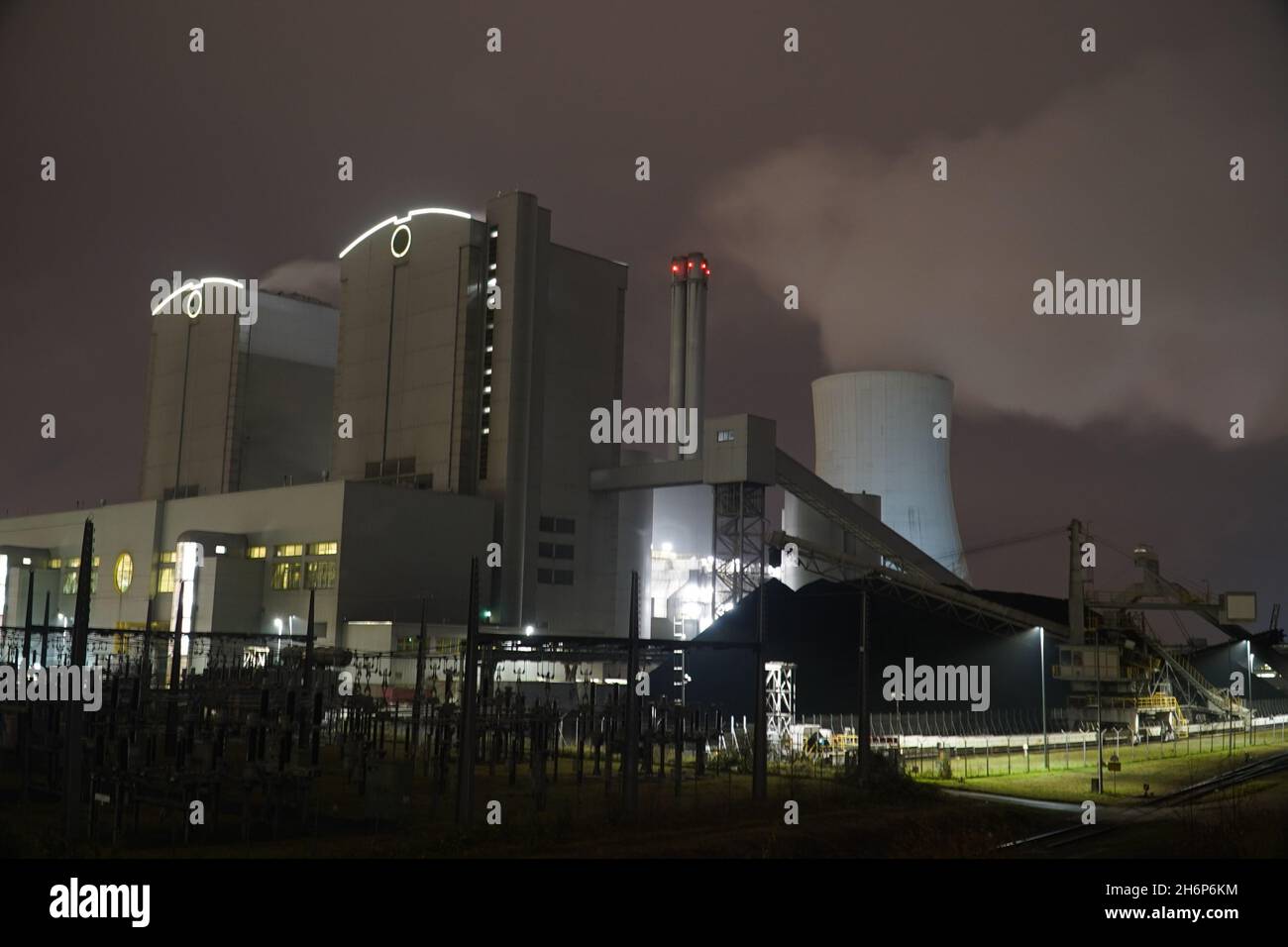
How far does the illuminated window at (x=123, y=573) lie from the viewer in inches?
2361

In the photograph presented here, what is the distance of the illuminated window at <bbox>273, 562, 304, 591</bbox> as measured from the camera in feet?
172

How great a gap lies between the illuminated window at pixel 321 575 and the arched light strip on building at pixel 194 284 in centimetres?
2217

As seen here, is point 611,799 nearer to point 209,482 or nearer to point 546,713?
point 546,713

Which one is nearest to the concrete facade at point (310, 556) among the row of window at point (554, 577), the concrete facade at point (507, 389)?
the concrete facade at point (507, 389)

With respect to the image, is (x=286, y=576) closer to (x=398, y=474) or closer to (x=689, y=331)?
(x=398, y=474)

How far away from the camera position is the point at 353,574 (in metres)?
50.7

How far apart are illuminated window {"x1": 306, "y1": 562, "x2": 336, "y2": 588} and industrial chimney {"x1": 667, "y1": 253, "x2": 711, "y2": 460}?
19096mm

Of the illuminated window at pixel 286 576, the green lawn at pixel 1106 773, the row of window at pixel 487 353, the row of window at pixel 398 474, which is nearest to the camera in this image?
the green lawn at pixel 1106 773

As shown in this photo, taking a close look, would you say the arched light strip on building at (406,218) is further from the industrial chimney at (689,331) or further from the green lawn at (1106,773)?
A: the green lawn at (1106,773)

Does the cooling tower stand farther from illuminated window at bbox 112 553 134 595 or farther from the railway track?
illuminated window at bbox 112 553 134 595

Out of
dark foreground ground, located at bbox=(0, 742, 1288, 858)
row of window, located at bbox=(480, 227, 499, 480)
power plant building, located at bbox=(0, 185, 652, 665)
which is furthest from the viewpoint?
row of window, located at bbox=(480, 227, 499, 480)

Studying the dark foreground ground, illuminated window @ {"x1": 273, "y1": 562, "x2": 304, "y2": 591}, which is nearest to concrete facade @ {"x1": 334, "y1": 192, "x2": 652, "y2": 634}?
illuminated window @ {"x1": 273, "y1": 562, "x2": 304, "y2": 591}

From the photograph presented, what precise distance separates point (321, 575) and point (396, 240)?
63.4 ft
